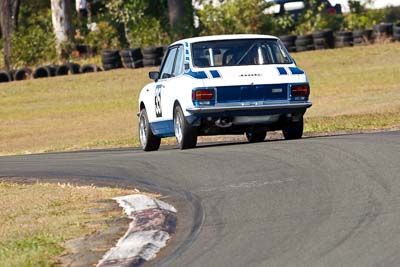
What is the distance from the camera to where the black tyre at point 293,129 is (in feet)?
57.1

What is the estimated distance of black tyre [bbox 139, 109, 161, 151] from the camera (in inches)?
754

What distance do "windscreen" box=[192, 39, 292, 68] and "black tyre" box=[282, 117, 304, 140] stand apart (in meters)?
0.84

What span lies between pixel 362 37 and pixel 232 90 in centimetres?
2649

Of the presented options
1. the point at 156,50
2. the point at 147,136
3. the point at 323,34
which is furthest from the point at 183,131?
the point at 323,34

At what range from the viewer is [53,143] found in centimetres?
2758

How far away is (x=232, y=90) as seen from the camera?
16.6 metres

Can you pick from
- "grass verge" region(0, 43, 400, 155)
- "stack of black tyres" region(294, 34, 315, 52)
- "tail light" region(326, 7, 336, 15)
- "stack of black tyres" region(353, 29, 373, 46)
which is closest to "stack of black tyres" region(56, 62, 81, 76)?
"grass verge" region(0, 43, 400, 155)

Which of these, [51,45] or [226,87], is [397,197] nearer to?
[226,87]

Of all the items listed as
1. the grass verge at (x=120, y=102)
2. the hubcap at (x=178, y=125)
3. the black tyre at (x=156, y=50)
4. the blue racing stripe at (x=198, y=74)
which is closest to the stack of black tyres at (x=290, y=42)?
the grass verge at (x=120, y=102)

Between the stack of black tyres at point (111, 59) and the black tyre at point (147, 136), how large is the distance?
23937 mm

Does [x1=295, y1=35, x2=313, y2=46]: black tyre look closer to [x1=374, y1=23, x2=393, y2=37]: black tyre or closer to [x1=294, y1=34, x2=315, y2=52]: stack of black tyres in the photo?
[x1=294, y1=34, x2=315, y2=52]: stack of black tyres

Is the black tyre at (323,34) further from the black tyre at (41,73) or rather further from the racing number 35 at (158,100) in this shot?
the racing number 35 at (158,100)

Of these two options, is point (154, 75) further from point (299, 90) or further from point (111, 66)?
point (111, 66)

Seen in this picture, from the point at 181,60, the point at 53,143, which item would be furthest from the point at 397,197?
the point at 53,143
